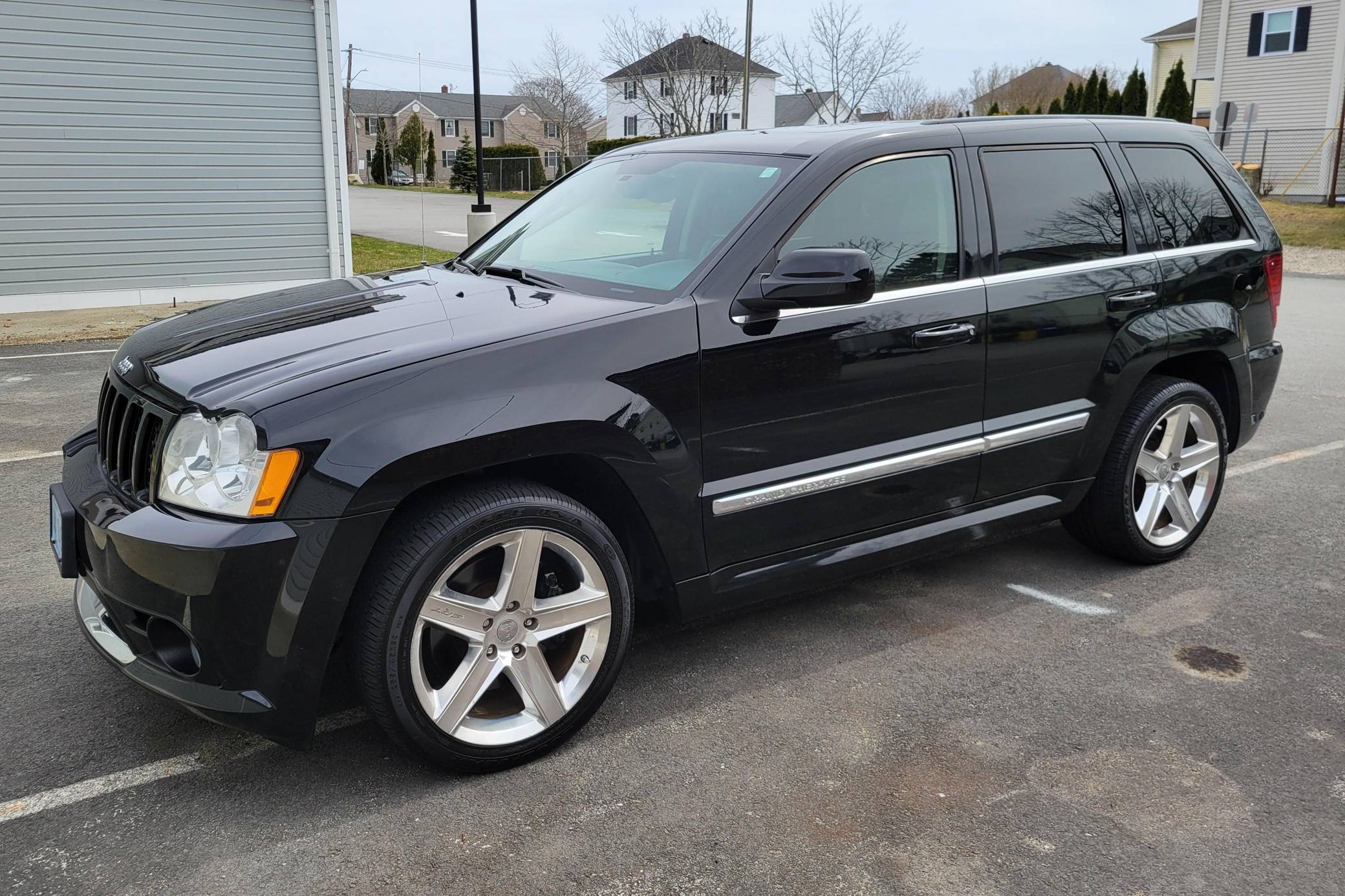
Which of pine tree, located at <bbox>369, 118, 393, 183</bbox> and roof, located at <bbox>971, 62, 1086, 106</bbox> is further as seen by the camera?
roof, located at <bbox>971, 62, 1086, 106</bbox>

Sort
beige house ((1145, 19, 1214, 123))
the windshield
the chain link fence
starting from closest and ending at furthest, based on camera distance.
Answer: the windshield < the chain link fence < beige house ((1145, 19, 1214, 123))

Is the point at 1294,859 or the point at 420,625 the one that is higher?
the point at 420,625

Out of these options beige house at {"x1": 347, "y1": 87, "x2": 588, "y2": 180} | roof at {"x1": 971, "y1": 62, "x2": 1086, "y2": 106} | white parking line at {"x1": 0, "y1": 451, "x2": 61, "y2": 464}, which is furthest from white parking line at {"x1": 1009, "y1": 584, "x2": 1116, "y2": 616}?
beige house at {"x1": 347, "y1": 87, "x2": 588, "y2": 180}

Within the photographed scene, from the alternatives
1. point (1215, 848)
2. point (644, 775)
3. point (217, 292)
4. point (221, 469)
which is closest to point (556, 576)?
point (644, 775)

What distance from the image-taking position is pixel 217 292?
1372 cm

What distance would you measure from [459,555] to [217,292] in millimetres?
12088

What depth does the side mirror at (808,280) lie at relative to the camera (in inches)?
133

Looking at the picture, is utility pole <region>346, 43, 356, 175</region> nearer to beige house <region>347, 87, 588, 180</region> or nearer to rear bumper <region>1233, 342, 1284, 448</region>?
beige house <region>347, 87, 588, 180</region>

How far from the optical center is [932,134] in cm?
402

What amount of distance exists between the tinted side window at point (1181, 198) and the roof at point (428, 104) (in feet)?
292

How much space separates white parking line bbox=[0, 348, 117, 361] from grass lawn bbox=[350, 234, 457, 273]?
5159 millimetres

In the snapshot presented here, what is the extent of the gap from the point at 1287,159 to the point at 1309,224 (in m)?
9.09

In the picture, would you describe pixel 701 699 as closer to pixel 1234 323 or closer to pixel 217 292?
pixel 1234 323

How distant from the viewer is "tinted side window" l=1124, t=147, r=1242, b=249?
15.1 ft
